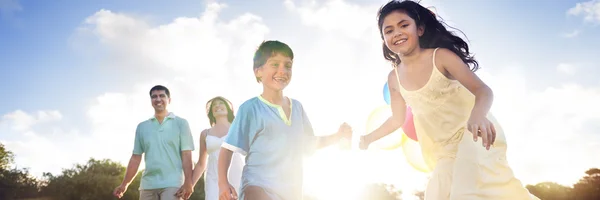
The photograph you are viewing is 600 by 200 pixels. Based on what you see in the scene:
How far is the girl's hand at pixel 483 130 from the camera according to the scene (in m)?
3.13

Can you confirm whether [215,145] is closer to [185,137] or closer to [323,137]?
[185,137]

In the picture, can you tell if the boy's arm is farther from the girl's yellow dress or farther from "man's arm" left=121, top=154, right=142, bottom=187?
"man's arm" left=121, top=154, right=142, bottom=187

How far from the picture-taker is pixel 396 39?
409 cm

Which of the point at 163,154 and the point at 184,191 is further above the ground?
the point at 163,154

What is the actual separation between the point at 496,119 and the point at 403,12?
1.11m

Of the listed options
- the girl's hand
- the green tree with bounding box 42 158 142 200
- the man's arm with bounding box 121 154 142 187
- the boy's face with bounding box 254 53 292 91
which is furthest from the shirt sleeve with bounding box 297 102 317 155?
the green tree with bounding box 42 158 142 200

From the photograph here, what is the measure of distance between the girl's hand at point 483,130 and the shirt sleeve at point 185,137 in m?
5.44

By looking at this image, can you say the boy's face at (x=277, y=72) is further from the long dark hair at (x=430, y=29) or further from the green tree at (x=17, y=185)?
the green tree at (x=17, y=185)

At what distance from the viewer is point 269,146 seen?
4.16 metres

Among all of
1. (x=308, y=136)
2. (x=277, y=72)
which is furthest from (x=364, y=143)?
(x=277, y=72)

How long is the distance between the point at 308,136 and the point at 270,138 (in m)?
0.45

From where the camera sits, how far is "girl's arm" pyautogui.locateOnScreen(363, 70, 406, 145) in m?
4.53

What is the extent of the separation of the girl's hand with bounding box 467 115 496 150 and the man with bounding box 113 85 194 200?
5223 millimetres

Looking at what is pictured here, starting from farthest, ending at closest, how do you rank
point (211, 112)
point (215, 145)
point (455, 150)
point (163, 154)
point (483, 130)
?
point (211, 112) < point (215, 145) < point (163, 154) < point (455, 150) < point (483, 130)
